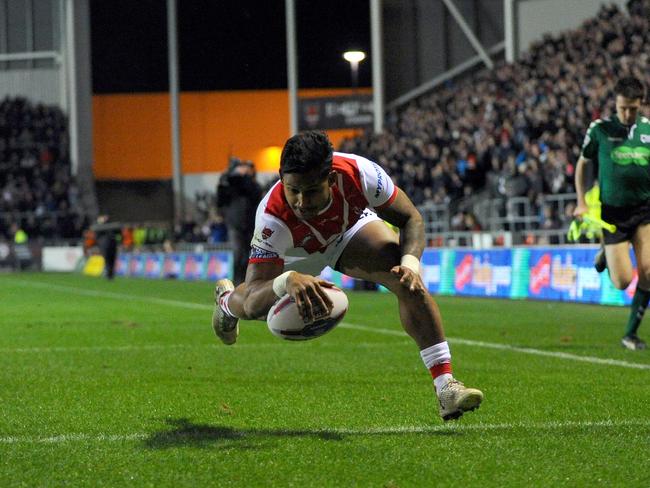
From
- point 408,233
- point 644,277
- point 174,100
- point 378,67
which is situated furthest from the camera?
point 174,100

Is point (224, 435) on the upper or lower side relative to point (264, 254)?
lower

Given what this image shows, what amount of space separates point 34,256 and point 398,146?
2051 cm

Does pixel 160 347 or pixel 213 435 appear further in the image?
pixel 160 347

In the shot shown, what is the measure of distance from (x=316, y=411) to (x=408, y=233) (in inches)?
48.2

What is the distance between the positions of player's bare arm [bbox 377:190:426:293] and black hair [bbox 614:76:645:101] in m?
3.94

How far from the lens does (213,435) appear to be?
6324 mm

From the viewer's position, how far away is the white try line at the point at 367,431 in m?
6.16

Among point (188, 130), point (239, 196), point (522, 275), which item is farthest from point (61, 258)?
point (239, 196)

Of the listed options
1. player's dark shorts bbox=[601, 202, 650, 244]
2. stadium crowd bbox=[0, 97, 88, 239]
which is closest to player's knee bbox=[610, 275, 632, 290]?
player's dark shorts bbox=[601, 202, 650, 244]

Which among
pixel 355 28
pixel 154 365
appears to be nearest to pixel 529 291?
pixel 154 365

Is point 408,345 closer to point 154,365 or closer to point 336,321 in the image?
point 154,365

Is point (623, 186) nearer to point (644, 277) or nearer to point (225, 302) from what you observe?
point (644, 277)

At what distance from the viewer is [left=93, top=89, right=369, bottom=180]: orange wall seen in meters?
Result: 58.0

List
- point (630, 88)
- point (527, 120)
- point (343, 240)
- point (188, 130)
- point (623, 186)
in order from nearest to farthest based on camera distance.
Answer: point (343, 240) < point (630, 88) < point (623, 186) < point (527, 120) < point (188, 130)
